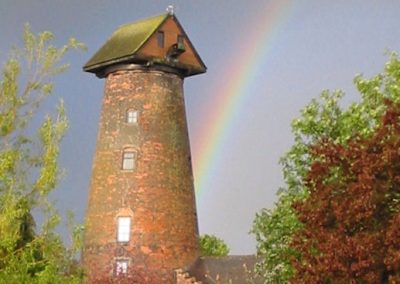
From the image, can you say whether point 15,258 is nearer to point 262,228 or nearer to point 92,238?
point 262,228

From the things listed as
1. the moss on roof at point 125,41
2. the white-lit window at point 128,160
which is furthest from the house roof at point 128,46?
the white-lit window at point 128,160

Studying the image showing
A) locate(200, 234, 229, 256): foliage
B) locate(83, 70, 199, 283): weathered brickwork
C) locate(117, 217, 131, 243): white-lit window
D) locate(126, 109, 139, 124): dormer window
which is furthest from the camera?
Result: locate(200, 234, 229, 256): foliage

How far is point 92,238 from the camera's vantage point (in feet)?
158

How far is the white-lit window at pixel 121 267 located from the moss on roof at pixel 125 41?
11.7 meters

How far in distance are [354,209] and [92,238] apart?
31123mm

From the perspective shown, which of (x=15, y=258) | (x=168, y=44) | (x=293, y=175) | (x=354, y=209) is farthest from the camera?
A: (x=168, y=44)

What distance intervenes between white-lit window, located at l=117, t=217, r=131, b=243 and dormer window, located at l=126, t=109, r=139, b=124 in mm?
5805

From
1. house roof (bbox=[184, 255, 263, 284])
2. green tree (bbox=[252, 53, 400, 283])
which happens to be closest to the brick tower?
house roof (bbox=[184, 255, 263, 284])

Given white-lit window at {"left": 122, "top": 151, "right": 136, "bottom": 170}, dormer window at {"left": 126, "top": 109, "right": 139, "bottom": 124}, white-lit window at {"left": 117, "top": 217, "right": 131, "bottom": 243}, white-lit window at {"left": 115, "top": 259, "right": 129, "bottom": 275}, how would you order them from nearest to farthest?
white-lit window at {"left": 115, "top": 259, "right": 129, "bottom": 275}, white-lit window at {"left": 117, "top": 217, "right": 131, "bottom": 243}, white-lit window at {"left": 122, "top": 151, "right": 136, "bottom": 170}, dormer window at {"left": 126, "top": 109, "right": 139, "bottom": 124}

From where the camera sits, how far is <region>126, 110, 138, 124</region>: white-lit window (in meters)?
49.4

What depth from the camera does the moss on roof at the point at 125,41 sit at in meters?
49.7

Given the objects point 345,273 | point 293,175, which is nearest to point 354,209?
point 345,273

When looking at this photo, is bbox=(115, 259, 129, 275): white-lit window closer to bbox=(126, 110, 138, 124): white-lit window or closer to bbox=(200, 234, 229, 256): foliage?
bbox=(126, 110, 138, 124): white-lit window

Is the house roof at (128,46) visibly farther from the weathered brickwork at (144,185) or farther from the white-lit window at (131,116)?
the white-lit window at (131,116)
